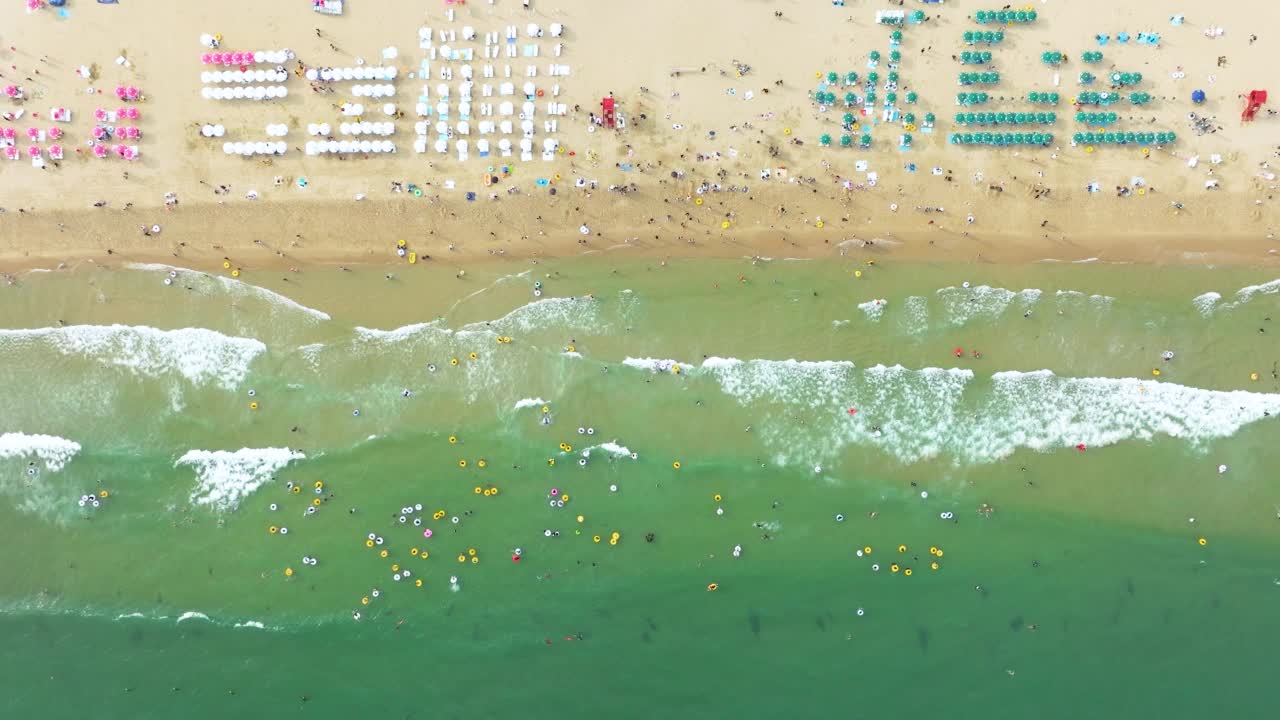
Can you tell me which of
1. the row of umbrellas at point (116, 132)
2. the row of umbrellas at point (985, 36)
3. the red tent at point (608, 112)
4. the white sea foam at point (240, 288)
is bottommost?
the white sea foam at point (240, 288)

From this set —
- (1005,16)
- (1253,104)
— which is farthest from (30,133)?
(1253,104)

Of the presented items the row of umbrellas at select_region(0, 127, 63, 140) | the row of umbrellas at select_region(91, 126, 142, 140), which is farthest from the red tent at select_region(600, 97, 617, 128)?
the row of umbrellas at select_region(0, 127, 63, 140)

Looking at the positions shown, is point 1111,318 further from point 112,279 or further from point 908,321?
point 112,279

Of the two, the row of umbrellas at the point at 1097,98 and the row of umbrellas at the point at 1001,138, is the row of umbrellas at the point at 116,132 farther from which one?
the row of umbrellas at the point at 1097,98

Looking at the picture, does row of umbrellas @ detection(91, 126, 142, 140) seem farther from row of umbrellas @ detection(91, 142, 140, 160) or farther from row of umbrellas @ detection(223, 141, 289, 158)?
row of umbrellas @ detection(223, 141, 289, 158)

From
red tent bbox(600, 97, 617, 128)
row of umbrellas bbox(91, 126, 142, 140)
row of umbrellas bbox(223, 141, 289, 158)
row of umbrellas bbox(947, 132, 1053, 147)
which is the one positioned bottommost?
row of umbrellas bbox(223, 141, 289, 158)

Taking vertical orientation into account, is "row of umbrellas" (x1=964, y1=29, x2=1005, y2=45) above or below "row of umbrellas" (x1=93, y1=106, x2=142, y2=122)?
above

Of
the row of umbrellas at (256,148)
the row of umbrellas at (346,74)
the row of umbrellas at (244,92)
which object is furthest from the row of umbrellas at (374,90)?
the row of umbrellas at (256,148)
